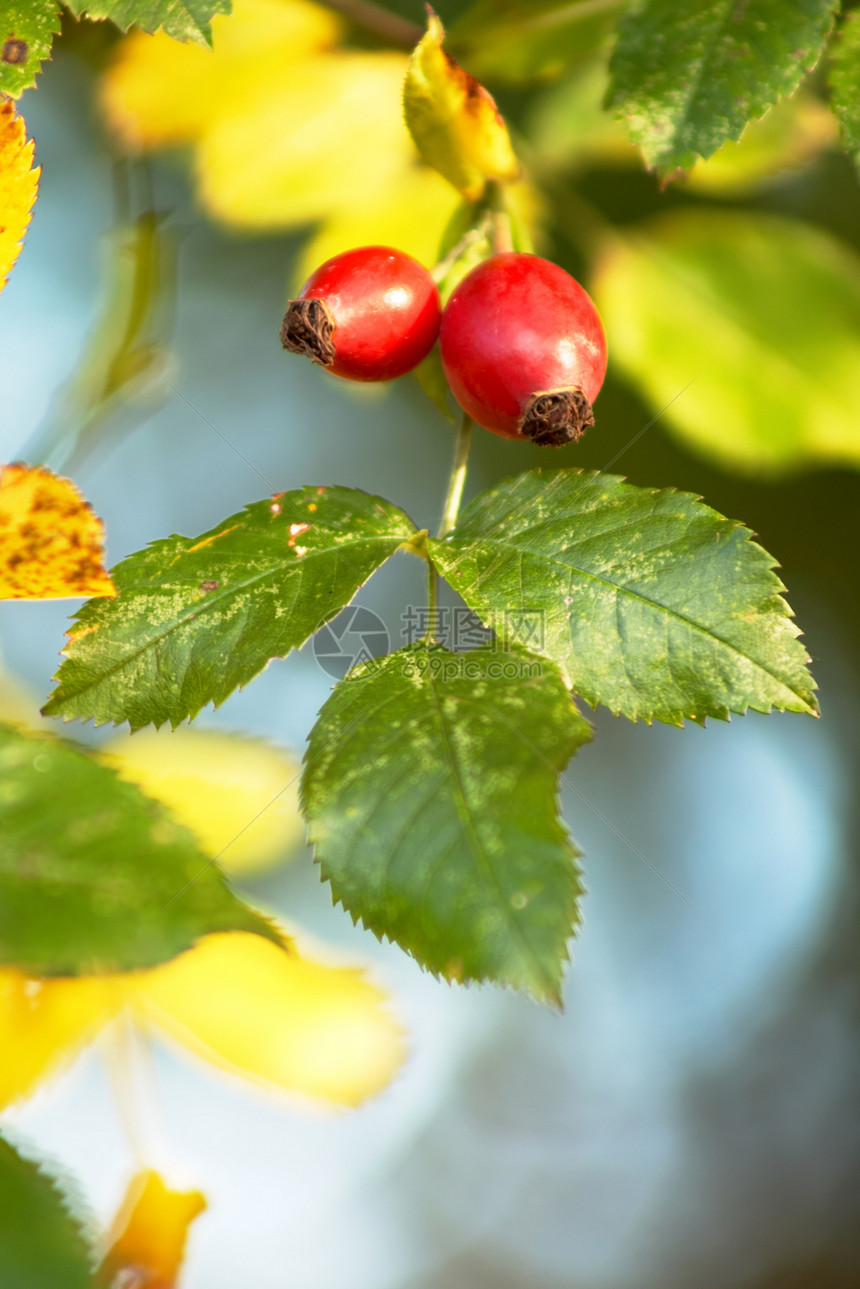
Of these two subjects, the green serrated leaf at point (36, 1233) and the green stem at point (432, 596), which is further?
the green stem at point (432, 596)

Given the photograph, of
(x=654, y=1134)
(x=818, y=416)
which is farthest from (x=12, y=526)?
(x=654, y=1134)

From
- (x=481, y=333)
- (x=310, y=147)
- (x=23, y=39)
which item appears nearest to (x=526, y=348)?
(x=481, y=333)

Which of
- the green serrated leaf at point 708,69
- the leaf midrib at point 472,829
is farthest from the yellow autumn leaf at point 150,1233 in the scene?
the green serrated leaf at point 708,69

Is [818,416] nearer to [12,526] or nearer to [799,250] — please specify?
[799,250]

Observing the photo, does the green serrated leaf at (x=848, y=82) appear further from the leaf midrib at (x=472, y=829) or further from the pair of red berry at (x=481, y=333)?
the leaf midrib at (x=472, y=829)

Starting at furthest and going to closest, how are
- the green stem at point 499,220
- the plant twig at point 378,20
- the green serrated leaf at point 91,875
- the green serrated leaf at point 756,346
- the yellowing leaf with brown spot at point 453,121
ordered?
the green serrated leaf at point 756,346
the plant twig at point 378,20
the green stem at point 499,220
the yellowing leaf with brown spot at point 453,121
the green serrated leaf at point 91,875

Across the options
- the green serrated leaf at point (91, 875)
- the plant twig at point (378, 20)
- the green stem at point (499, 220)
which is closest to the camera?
the green serrated leaf at point (91, 875)
